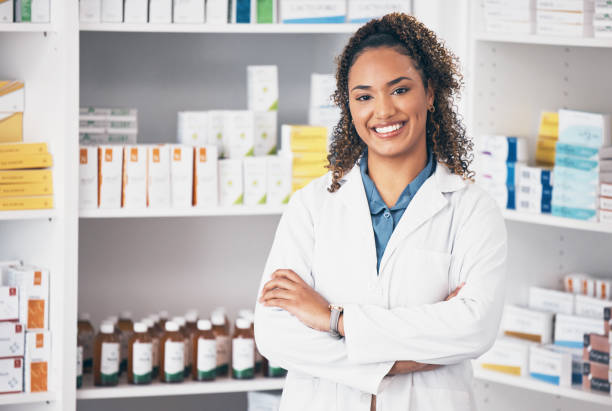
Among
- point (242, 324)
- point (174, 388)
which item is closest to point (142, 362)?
point (174, 388)

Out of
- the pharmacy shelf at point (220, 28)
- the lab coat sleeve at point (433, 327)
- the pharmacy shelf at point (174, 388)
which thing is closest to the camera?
the lab coat sleeve at point (433, 327)

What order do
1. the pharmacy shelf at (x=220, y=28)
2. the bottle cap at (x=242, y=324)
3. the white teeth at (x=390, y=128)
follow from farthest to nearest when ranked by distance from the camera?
the bottle cap at (x=242, y=324) < the pharmacy shelf at (x=220, y=28) < the white teeth at (x=390, y=128)

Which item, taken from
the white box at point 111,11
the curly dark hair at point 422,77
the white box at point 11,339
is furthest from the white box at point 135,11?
the white box at point 11,339

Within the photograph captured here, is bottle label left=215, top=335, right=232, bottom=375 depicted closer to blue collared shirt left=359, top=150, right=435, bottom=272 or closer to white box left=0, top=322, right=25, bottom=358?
white box left=0, top=322, right=25, bottom=358

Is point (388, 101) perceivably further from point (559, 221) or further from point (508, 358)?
point (508, 358)

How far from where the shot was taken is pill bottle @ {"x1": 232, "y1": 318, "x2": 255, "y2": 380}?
2635 millimetres

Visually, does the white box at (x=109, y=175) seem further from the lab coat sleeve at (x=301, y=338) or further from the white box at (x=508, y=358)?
the white box at (x=508, y=358)

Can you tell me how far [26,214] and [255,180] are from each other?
2.50ft

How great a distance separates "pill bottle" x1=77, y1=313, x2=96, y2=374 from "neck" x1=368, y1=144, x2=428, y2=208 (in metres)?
1.31

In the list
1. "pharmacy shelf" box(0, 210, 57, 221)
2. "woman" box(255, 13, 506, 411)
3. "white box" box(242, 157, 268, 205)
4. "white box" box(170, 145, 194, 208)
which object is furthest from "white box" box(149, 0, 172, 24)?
"woman" box(255, 13, 506, 411)

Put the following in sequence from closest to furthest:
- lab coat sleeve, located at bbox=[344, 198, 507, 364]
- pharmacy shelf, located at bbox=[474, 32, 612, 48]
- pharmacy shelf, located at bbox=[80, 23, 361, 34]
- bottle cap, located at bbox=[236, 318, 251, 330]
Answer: lab coat sleeve, located at bbox=[344, 198, 507, 364] → pharmacy shelf, located at bbox=[474, 32, 612, 48] → pharmacy shelf, located at bbox=[80, 23, 361, 34] → bottle cap, located at bbox=[236, 318, 251, 330]

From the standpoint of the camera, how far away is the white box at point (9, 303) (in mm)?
2453

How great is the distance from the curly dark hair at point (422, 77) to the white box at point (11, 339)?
1.21 metres

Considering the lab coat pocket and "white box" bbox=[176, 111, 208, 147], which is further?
"white box" bbox=[176, 111, 208, 147]
